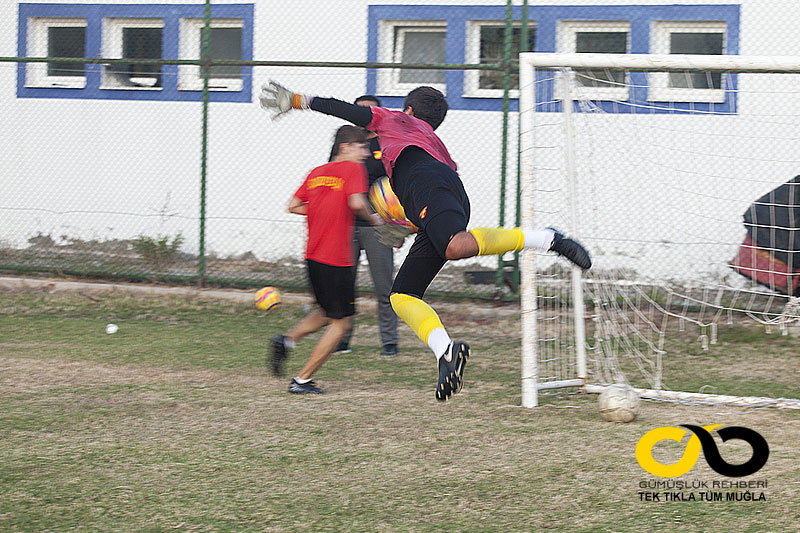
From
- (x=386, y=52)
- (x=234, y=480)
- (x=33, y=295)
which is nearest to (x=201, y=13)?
(x=386, y=52)

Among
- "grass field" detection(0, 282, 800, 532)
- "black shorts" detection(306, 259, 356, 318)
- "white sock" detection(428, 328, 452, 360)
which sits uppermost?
"black shorts" detection(306, 259, 356, 318)

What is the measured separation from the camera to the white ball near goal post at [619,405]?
4.77m

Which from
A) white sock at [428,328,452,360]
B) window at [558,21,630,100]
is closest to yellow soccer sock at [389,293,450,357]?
white sock at [428,328,452,360]

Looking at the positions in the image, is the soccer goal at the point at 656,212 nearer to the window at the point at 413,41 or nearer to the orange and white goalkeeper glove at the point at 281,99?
the orange and white goalkeeper glove at the point at 281,99

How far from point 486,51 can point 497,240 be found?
20.3 feet

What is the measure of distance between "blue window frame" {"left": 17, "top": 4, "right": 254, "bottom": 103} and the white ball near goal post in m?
7.15

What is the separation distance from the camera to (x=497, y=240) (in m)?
4.43

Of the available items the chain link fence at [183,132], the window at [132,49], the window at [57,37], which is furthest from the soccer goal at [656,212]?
the window at [57,37]

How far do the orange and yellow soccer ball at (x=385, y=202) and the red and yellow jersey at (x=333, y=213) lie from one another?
125 mm

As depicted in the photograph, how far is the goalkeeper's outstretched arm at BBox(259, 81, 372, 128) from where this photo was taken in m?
4.52

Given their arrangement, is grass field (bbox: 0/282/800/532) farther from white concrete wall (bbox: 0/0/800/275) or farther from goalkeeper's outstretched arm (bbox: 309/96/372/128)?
white concrete wall (bbox: 0/0/800/275)

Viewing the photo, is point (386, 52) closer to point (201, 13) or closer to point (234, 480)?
point (201, 13)

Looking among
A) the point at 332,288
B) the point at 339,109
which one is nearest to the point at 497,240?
the point at 339,109

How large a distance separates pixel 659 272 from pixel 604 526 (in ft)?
17.6
